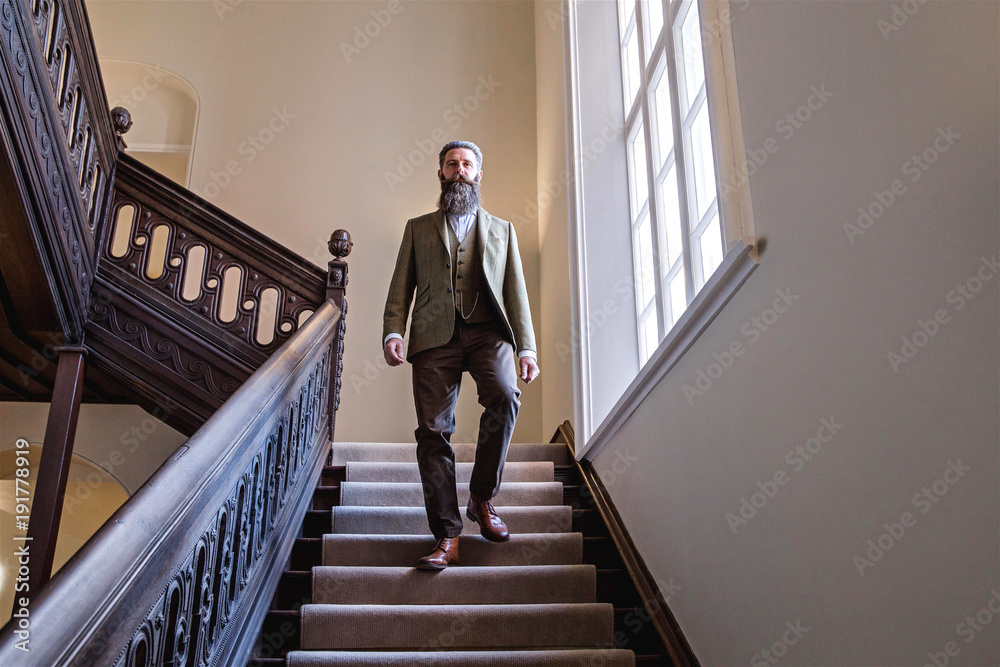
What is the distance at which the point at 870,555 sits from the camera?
1554 mm

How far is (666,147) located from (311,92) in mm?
4344

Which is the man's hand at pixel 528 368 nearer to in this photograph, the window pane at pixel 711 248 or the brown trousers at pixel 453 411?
the brown trousers at pixel 453 411

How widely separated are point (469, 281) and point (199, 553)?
1.63 metres

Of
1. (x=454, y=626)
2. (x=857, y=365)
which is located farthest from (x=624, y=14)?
(x=857, y=365)

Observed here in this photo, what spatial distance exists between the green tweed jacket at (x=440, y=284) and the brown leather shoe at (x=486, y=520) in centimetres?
63

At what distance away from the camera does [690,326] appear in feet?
8.69

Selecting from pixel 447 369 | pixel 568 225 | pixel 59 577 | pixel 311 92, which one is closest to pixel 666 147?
pixel 568 225

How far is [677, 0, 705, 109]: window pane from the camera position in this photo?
3566mm

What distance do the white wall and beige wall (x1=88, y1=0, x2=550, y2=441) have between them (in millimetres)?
4399

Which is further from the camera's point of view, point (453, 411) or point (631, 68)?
point (631, 68)

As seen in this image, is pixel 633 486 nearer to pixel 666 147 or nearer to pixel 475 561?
pixel 475 561

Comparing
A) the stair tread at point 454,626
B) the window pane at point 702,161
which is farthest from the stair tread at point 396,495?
the window pane at point 702,161

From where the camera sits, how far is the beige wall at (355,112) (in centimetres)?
686

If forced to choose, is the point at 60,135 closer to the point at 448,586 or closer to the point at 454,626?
the point at 448,586
